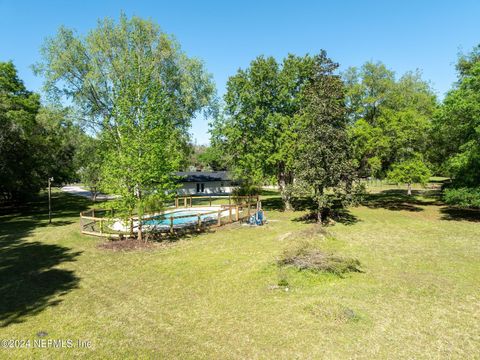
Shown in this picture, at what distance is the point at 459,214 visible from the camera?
25.6 m

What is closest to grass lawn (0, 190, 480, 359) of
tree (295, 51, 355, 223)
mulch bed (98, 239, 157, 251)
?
mulch bed (98, 239, 157, 251)

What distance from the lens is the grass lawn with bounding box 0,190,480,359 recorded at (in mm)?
7137

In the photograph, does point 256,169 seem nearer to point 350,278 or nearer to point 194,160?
point 350,278

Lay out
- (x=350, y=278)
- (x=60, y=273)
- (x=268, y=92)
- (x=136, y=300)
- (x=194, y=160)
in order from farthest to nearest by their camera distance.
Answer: (x=194, y=160), (x=268, y=92), (x=60, y=273), (x=350, y=278), (x=136, y=300)

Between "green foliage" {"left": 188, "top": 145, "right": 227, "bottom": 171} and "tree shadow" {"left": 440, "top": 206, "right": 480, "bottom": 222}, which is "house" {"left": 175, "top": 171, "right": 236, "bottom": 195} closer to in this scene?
"green foliage" {"left": 188, "top": 145, "right": 227, "bottom": 171}

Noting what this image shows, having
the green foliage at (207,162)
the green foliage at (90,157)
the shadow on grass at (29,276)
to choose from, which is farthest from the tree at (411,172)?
the green foliage at (207,162)

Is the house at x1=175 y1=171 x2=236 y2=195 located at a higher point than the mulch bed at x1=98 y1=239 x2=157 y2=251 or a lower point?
higher

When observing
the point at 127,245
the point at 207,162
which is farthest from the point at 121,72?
the point at 207,162

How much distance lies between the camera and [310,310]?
8.70m

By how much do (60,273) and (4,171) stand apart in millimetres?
19938

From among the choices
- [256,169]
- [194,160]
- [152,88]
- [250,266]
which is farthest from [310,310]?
[194,160]

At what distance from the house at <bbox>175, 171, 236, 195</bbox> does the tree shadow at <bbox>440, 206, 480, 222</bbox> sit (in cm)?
3558

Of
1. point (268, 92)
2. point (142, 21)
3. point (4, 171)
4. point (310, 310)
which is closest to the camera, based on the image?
point (310, 310)

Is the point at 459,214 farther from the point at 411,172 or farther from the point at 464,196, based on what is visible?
the point at 411,172
